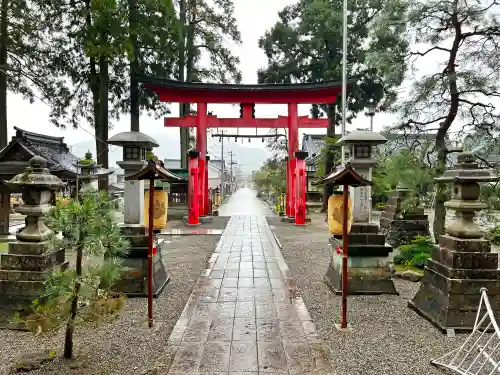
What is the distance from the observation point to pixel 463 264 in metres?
5.10

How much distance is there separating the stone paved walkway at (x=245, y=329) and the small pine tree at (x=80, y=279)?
105 centimetres

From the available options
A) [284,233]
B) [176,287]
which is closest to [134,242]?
[176,287]

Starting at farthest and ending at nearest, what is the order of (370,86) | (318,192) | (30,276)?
(318,192) → (370,86) → (30,276)

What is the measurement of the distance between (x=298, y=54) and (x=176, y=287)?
17.7m

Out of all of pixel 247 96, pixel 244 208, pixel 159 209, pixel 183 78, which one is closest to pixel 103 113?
pixel 247 96

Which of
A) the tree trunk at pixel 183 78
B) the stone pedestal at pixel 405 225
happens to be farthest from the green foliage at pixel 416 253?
the tree trunk at pixel 183 78

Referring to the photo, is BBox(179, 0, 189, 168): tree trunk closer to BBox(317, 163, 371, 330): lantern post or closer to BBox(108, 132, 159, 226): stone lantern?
BBox(108, 132, 159, 226): stone lantern

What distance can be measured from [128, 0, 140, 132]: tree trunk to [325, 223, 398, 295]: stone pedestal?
39.7 feet

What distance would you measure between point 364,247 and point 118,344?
4.23 m

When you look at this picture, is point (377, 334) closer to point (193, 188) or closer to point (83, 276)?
point (83, 276)

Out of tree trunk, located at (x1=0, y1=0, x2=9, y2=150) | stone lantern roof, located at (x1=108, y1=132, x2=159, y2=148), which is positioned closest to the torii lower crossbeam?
tree trunk, located at (x1=0, y1=0, x2=9, y2=150)

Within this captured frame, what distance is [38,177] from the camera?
199 inches

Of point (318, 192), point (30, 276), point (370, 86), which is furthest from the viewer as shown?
point (318, 192)

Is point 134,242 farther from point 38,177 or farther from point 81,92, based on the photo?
point 81,92
